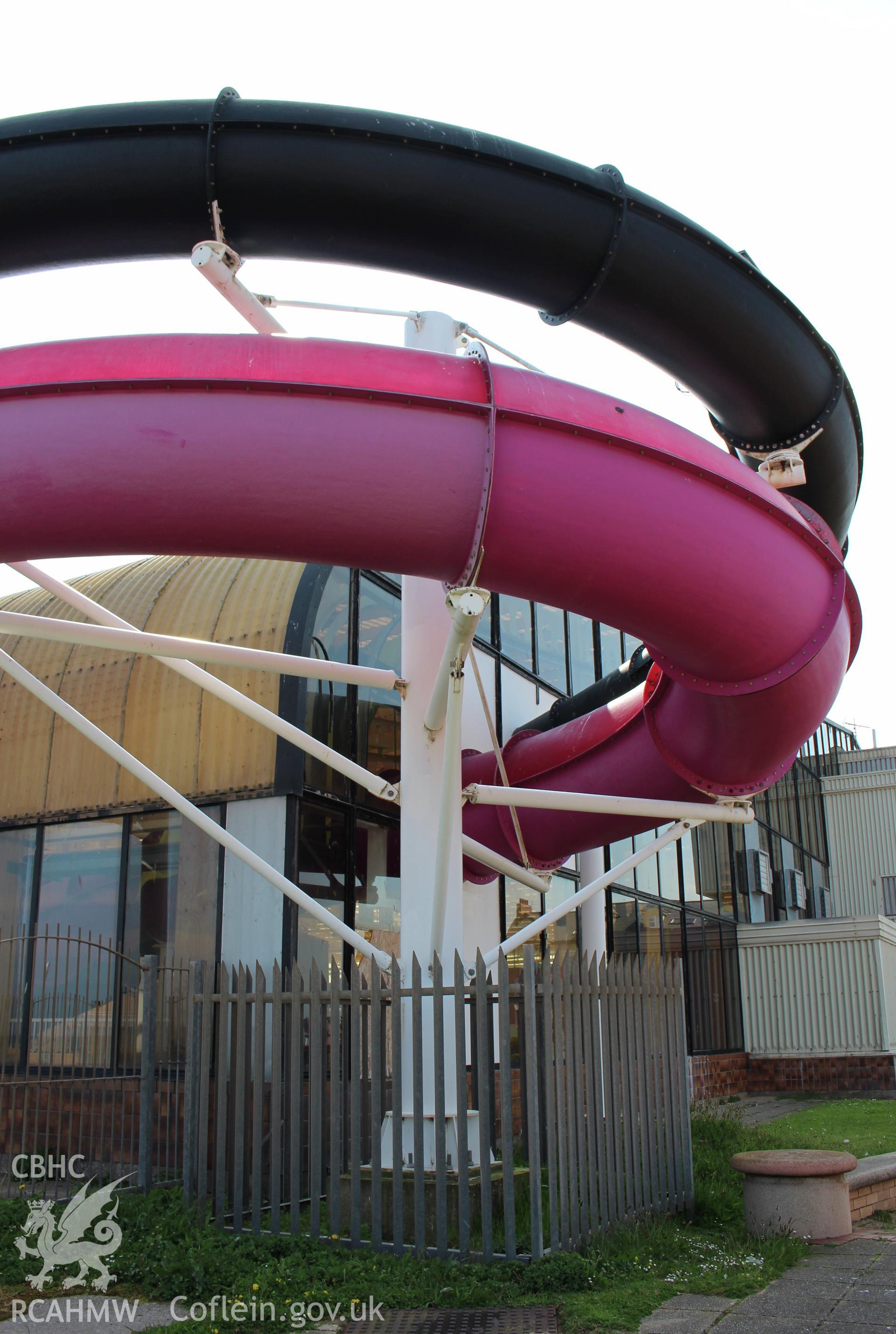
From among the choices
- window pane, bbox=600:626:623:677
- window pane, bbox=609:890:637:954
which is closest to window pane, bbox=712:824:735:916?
window pane, bbox=609:890:637:954

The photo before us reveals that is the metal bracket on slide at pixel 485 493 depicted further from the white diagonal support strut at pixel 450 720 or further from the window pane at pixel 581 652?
the window pane at pixel 581 652

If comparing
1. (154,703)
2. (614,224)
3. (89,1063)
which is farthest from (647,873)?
(614,224)

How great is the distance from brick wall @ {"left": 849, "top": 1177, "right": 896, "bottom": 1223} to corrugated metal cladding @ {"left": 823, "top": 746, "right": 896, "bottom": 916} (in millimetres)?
22753

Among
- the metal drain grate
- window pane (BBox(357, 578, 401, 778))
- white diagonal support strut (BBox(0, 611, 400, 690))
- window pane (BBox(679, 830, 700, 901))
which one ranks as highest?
window pane (BBox(357, 578, 401, 778))

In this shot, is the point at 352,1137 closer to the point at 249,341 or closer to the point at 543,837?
the point at 543,837

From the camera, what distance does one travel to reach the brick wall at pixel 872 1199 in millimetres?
7789

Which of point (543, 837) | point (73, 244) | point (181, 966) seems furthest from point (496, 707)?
point (73, 244)

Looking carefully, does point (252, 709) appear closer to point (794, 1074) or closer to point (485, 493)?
→ point (485, 493)

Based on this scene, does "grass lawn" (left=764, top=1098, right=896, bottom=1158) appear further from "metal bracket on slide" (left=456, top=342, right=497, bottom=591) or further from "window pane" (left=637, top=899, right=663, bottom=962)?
"metal bracket on slide" (left=456, top=342, right=497, bottom=591)

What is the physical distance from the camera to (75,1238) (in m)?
6.80

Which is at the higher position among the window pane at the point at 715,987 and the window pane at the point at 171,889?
the window pane at the point at 171,889

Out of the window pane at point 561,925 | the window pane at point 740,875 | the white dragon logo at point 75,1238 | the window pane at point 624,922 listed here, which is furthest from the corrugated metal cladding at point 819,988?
the white dragon logo at point 75,1238

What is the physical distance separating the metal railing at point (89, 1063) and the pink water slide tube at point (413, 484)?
3832 mm

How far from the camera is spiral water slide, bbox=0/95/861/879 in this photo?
18.3 ft
